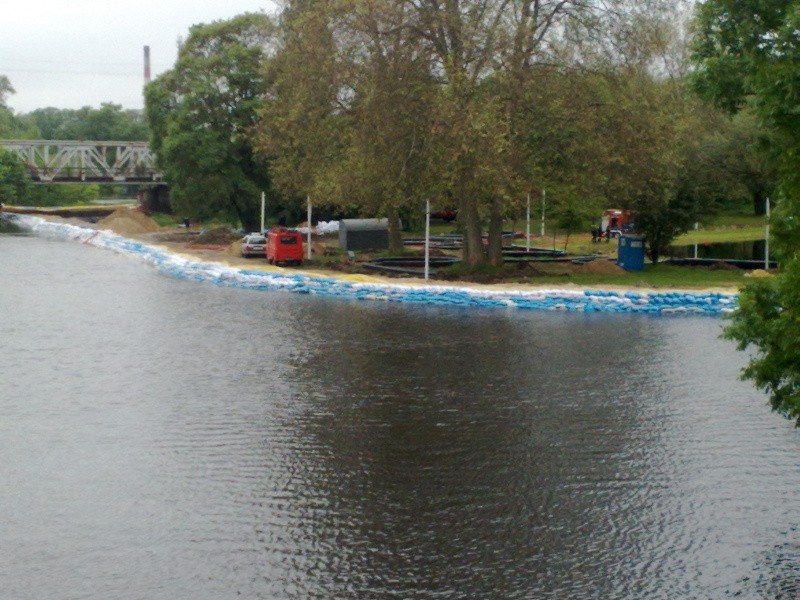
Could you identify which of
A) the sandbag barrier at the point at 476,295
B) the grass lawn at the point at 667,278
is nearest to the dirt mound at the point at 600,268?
the grass lawn at the point at 667,278

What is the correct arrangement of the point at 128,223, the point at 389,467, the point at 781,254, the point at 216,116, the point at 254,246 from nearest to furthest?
the point at 781,254 → the point at 389,467 → the point at 254,246 → the point at 216,116 → the point at 128,223

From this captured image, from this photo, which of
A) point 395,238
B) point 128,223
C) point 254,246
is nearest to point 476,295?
point 395,238

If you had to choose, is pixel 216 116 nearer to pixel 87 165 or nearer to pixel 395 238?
pixel 395 238

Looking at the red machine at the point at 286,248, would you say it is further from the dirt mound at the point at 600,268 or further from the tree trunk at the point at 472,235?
the dirt mound at the point at 600,268

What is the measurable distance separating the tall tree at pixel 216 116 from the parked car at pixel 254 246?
11613mm

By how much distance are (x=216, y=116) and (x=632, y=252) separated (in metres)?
29.0

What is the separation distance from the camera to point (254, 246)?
5003cm

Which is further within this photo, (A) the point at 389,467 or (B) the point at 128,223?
(B) the point at 128,223

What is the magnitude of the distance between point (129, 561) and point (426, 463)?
4989 millimetres

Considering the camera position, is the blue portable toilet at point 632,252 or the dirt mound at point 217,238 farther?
the dirt mound at point 217,238

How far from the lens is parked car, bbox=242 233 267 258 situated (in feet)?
164

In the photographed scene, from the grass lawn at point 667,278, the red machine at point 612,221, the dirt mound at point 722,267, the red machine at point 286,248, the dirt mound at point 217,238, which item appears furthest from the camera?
the red machine at point 612,221

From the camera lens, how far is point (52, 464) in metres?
15.2

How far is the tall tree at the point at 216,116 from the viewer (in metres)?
61.3
